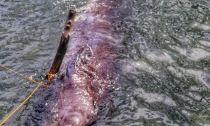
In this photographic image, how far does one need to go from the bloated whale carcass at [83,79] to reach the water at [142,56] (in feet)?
0.58

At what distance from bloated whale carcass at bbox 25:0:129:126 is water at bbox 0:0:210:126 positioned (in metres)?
0.18

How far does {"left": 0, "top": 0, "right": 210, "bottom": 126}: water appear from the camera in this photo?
379 centimetres

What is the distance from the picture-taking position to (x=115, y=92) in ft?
13.2

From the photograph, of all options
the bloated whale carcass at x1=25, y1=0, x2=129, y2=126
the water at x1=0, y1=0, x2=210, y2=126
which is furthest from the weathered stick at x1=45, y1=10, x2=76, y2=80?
the water at x1=0, y1=0, x2=210, y2=126

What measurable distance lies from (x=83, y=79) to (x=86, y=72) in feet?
0.58

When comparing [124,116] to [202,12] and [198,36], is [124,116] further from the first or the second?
[202,12]

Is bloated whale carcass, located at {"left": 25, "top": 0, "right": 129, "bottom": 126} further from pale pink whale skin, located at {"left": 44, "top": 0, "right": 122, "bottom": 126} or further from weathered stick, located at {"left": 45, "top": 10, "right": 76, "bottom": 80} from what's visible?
weathered stick, located at {"left": 45, "top": 10, "right": 76, "bottom": 80}

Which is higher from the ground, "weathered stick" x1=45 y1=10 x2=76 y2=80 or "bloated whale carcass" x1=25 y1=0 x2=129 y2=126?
"weathered stick" x1=45 y1=10 x2=76 y2=80

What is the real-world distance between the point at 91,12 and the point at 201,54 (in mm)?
2241

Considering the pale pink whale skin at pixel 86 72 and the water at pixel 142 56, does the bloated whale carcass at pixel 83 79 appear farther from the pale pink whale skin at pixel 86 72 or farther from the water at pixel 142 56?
the water at pixel 142 56

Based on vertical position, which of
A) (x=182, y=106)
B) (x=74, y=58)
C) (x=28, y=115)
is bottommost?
(x=182, y=106)

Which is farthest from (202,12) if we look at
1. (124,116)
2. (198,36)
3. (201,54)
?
(124,116)

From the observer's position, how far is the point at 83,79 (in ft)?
13.1

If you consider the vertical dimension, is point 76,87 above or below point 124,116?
above
